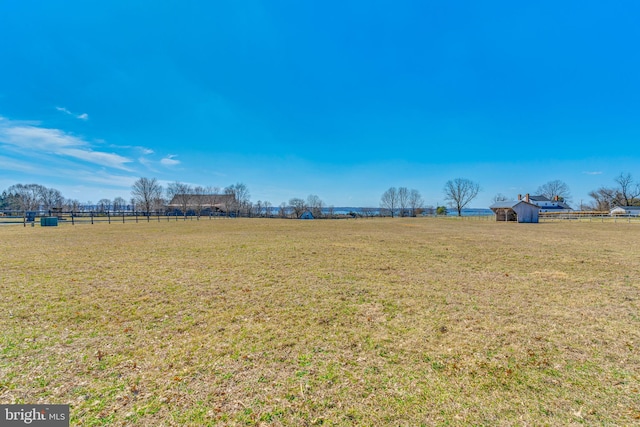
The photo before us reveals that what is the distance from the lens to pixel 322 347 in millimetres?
3303

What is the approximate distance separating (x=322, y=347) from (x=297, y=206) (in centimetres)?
6433

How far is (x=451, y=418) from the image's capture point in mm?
2178

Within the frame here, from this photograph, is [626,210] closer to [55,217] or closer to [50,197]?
[55,217]

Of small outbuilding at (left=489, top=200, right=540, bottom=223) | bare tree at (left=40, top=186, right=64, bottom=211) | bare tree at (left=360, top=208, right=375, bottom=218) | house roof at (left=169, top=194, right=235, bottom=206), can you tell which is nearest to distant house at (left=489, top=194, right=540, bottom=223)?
small outbuilding at (left=489, top=200, right=540, bottom=223)

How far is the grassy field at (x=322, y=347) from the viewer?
230 centimetres

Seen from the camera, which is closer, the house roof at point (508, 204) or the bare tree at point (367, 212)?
the house roof at point (508, 204)

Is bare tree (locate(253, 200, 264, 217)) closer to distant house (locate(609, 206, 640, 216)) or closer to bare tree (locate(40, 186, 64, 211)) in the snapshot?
bare tree (locate(40, 186, 64, 211))

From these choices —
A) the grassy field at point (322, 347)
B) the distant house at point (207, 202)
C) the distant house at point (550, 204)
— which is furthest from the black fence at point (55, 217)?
the distant house at point (550, 204)

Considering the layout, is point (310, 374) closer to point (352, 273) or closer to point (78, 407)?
point (78, 407)

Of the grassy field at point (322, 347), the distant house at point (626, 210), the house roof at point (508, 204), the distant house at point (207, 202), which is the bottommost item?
the grassy field at point (322, 347)

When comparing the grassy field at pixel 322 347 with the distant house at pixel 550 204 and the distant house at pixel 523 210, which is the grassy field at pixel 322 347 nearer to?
the distant house at pixel 523 210

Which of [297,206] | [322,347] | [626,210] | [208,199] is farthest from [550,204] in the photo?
[322,347]

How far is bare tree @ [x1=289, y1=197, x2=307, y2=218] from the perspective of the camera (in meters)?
64.6

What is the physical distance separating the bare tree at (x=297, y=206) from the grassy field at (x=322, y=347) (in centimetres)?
5780
